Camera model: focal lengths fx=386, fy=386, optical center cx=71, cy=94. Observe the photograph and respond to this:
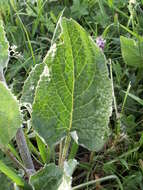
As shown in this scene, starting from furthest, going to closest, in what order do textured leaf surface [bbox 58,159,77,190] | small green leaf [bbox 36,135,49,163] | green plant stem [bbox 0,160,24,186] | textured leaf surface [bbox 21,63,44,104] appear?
small green leaf [bbox 36,135,49,163]
textured leaf surface [bbox 21,63,44,104]
green plant stem [bbox 0,160,24,186]
textured leaf surface [bbox 58,159,77,190]

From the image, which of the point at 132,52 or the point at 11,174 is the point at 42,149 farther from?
the point at 132,52

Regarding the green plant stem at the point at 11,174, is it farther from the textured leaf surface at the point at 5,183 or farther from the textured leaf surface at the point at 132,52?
the textured leaf surface at the point at 132,52

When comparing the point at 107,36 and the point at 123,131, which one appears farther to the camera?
the point at 107,36

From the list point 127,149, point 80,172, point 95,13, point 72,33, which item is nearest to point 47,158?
point 80,172

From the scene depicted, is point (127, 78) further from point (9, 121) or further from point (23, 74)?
point (9, 121)

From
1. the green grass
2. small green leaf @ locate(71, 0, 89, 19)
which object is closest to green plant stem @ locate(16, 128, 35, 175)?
the green grass

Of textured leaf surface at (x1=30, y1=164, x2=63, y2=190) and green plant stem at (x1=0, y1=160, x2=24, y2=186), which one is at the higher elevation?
green plant stem at (x1=0, y1=160, x2=24, y2=186)

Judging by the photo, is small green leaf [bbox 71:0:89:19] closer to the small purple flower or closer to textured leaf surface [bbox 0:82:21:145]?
the small purple flower
